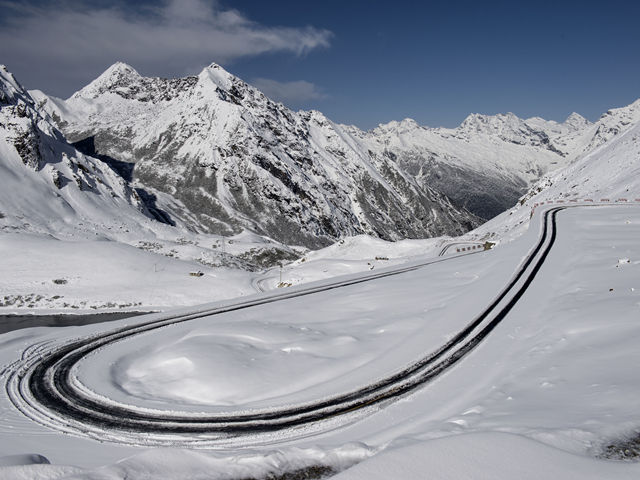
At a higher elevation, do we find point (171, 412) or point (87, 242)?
point (87, 242)

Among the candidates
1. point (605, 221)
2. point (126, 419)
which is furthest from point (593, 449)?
point (605, 221)

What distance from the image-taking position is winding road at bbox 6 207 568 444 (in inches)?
583

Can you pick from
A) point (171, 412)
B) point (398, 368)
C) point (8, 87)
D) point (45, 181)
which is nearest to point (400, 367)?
point (398, 368)

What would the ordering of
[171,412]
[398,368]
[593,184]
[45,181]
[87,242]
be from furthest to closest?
[45,181], [593,184], [87,242], [398,368], [171,412]

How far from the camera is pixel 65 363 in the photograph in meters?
23.0

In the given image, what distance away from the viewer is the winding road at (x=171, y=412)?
14.8 metres

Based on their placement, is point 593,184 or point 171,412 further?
point 593,184

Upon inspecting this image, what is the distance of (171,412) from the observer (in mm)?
16281

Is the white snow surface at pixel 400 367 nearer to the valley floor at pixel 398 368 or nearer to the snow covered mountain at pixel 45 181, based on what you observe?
the valley floor at pixel 398 368

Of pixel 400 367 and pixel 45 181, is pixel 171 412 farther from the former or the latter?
pixel 45 181

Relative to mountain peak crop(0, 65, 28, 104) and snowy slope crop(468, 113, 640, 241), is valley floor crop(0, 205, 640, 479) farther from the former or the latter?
mountain peak crop(0, 65, 28, 104)

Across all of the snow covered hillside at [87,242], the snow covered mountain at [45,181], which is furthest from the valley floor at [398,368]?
the snow covered mountain at [45,181]

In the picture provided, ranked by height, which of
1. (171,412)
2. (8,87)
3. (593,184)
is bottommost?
(171,412)

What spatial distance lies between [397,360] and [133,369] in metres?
12.9
